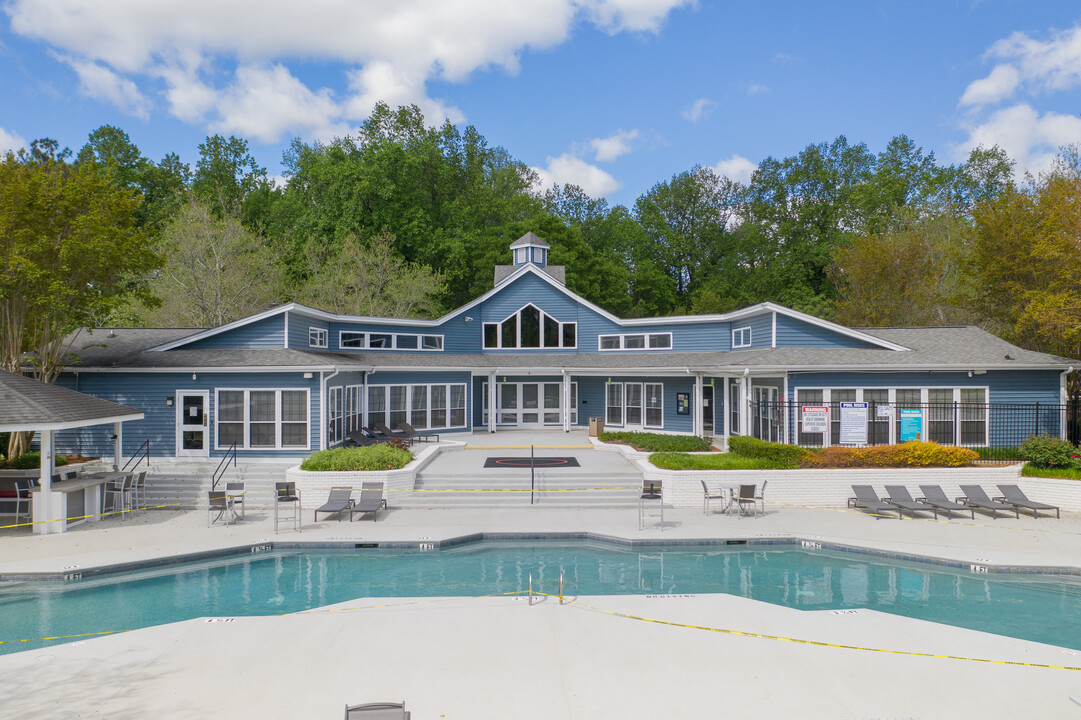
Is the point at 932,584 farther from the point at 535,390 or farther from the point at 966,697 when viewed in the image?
the point at 535,390

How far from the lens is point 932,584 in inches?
474

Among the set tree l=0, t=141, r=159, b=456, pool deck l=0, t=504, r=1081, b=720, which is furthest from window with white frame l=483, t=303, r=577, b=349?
pool deck l=0, t=504, r=1081, b=720

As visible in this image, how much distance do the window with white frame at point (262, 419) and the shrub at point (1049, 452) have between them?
21.7 m

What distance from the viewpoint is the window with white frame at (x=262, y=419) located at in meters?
21.7

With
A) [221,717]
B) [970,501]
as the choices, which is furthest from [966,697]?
[970,501]

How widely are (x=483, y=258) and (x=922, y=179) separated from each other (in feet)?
121

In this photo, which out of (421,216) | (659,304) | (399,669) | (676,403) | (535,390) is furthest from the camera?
(659,304)

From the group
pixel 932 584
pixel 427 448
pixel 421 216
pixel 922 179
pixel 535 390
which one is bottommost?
pixel 932 584

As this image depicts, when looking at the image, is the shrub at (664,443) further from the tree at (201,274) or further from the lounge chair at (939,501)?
the tree at (201,274)

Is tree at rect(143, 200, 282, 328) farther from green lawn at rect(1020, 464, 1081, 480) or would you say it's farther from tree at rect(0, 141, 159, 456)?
green lawn at rect(1020, 464, 1081, 480)

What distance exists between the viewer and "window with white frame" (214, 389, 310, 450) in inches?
856

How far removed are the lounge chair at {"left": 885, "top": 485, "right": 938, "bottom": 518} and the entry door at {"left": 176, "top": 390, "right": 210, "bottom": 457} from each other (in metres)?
20.6

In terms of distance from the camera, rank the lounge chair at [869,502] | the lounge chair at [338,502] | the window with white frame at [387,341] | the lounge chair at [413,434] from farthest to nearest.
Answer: the window with white frame at [387,341] → the lounge chair at [413,434] → the lounge chair at [869,502] → the lounge chair at [338,502]

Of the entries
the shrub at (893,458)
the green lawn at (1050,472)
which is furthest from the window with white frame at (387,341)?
the green lawn at (1050,472)
